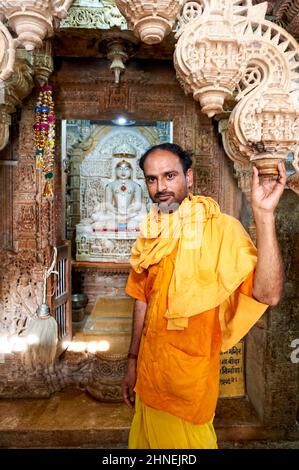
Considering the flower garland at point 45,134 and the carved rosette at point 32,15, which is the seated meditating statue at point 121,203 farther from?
the carved rosette at point 32,15

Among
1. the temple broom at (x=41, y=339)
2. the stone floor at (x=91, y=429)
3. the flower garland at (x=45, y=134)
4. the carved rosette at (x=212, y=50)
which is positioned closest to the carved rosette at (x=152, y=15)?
the carved rosette at (x=212, y=50)

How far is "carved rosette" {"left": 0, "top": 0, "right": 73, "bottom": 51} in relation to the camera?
4.49 feet

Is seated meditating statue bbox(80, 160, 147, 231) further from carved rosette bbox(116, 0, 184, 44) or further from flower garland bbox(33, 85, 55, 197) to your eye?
carved rosette bbox(116, 0, 184, 44)

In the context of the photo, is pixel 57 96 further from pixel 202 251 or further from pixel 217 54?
pixel 202 251

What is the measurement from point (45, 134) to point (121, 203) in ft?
10.1

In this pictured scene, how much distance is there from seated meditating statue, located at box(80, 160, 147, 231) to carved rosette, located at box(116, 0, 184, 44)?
475 centimetres

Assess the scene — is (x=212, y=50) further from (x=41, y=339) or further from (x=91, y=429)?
(x=91, y=429)

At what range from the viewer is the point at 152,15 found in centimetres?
143

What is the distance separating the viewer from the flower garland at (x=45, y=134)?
10.9 ft

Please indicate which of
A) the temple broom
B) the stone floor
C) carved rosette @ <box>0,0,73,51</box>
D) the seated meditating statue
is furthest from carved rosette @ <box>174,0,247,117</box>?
the seated meditating statue

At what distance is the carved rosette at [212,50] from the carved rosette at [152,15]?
95mm
